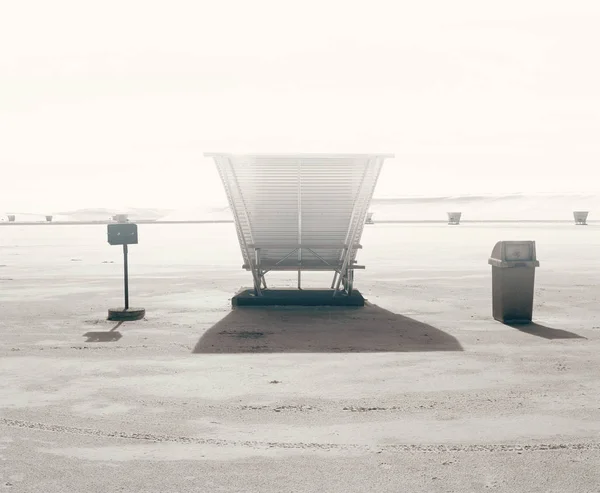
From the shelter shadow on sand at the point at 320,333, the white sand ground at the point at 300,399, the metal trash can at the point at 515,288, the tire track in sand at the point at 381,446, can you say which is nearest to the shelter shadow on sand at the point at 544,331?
the white sand ground at the point at 300,399

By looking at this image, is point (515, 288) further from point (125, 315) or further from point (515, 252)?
point (125, 315)

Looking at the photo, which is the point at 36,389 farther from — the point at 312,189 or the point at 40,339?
the point at 312,189

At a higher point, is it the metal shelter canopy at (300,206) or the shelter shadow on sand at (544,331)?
the metal shelter canopy at (300,206)

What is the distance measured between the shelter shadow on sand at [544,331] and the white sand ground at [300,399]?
0.17 feet

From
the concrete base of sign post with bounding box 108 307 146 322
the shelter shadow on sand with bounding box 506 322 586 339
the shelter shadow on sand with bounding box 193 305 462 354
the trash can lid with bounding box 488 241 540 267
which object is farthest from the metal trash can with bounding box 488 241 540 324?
the concrete base of sign post with bounding box 108 307 146 322

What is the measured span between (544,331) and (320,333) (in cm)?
294

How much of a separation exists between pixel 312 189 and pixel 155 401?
266 inches

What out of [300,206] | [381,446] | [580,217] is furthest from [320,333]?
[580,217]

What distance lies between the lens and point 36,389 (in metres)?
6.49

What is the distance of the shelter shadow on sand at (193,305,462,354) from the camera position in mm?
8516

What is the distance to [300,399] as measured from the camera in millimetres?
6145

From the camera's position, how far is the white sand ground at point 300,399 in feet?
14.6

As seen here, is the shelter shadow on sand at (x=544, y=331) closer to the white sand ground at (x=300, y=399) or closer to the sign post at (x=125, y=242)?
the white sand ground at (x=300, y=399)

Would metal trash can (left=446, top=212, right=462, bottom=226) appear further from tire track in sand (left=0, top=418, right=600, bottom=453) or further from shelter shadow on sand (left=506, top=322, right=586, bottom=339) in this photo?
tire track in sand (left=0, top=418, right=600, bottom=453)
